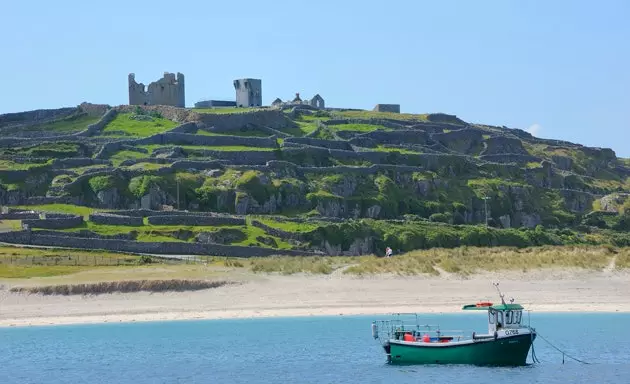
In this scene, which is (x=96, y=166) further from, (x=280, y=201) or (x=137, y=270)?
(x=137, y=270)

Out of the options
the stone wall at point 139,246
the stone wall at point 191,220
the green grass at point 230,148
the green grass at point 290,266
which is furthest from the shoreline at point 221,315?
the green grass at point 230,148

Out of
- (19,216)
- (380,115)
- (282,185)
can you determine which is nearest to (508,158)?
(380,115)

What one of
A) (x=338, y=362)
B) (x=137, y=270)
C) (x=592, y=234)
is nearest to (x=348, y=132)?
(x=592, y=234)

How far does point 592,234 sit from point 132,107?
45536 millimetres

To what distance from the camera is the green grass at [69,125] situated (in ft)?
375

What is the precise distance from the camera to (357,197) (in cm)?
9350

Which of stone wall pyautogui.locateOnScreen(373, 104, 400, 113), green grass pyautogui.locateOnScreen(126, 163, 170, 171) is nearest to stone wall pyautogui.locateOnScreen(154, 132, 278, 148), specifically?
green grass pyautogui.locateOnScreen(126, 163, 170, 171)

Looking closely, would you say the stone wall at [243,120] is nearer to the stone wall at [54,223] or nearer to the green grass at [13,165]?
the green grass at [13,165]

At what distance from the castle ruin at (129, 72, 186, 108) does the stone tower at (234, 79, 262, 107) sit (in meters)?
7.56

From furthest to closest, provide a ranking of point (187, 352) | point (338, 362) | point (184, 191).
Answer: point (184, 191)
point (187, 352)
point (338, 362)

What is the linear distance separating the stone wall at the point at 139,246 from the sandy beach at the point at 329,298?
10.4 m

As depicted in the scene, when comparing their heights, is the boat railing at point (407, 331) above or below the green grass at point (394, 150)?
below

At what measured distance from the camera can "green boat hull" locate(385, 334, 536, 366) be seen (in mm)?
43469

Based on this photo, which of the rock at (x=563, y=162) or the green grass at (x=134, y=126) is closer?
the green grass at (x=134, y=126)
